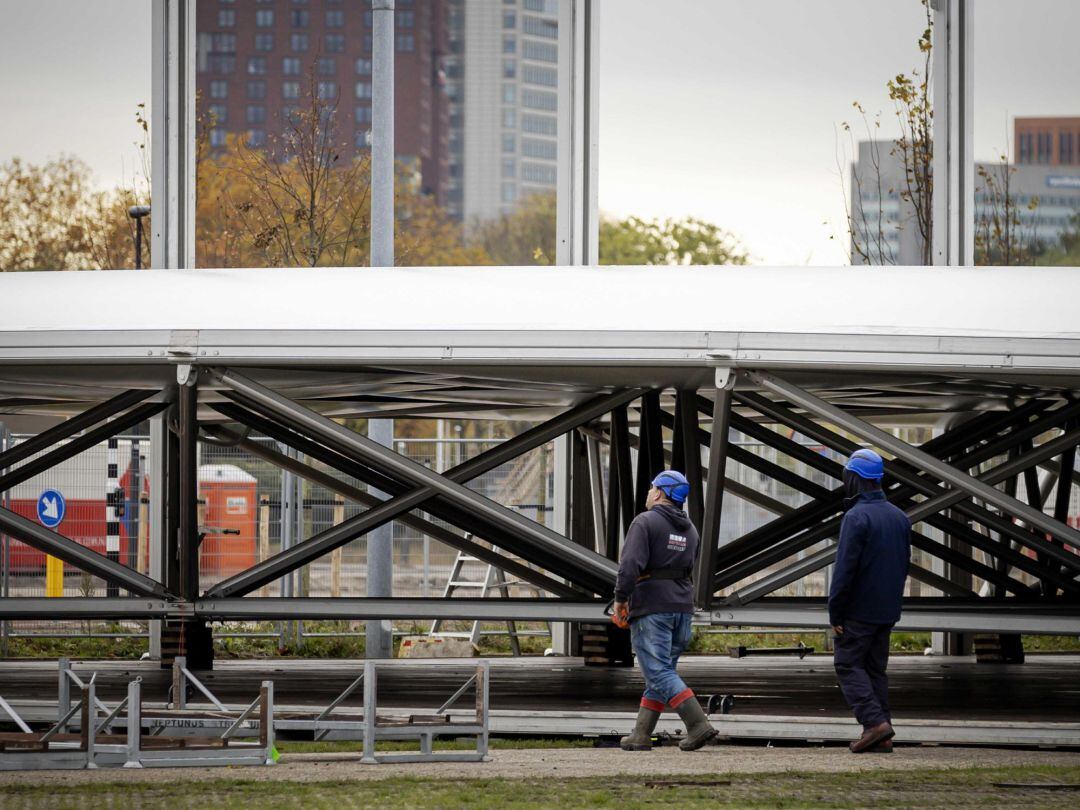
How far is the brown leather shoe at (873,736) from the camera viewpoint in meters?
8.97

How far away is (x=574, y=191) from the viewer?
14758 mm

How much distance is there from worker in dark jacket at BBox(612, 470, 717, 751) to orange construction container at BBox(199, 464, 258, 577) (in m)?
9.68

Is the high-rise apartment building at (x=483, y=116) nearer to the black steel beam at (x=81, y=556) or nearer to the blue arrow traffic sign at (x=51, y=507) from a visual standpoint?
the blue arrow traffic sign at (x=51, y=507)

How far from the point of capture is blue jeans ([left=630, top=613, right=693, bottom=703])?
29.7 ft

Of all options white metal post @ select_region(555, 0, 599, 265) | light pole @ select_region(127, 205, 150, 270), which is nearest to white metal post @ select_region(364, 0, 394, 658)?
white metal post @ select_region(555, 0, 599, 265)

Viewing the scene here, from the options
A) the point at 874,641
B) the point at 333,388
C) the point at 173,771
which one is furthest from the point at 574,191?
the point at 173,771

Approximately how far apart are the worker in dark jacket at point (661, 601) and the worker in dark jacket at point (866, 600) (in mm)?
909

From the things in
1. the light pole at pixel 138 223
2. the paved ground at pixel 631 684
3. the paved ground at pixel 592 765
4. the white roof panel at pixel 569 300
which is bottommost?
the paved ground at pixel 631 684

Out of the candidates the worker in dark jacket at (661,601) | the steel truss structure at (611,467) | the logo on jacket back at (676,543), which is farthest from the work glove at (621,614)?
the steel truss structure at (611,467)

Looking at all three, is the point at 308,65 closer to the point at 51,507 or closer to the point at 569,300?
the point at 51,507

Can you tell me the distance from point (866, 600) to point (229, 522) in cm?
1262

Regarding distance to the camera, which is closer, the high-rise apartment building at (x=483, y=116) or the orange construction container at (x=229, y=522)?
the orange construction container at (x=229, y=522)

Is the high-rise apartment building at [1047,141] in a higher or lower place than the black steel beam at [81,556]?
higher

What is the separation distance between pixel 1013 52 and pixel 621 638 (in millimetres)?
7023
